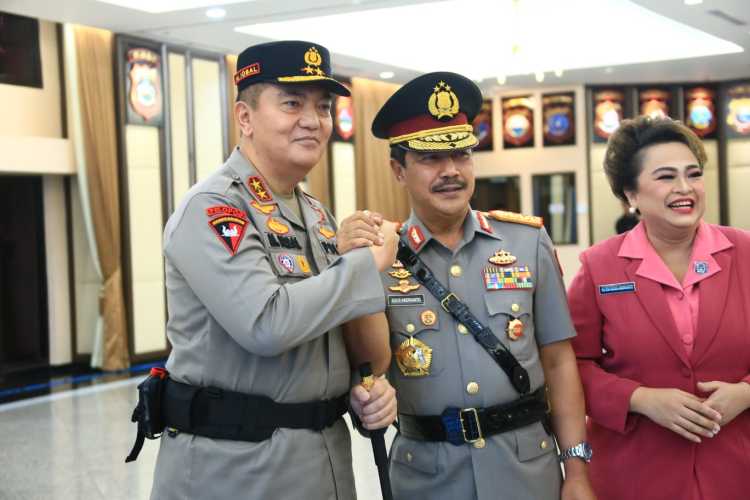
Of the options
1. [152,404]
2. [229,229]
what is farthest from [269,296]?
[152,404]

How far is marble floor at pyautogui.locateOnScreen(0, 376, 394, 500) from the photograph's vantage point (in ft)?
16.6

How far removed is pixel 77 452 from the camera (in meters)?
5.97

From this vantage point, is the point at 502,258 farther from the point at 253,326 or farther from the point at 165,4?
the point at 165,4

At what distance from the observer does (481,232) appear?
2.36 meters

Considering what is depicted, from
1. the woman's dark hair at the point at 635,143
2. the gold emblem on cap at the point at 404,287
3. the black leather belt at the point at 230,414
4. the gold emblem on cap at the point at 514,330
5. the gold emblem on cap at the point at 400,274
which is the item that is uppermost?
the woman's dark hair at the point at 635,143

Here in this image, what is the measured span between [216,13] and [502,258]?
737cm

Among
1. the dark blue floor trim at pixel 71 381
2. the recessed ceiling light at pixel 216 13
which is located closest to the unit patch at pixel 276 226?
the dark blue floor trim at pixel 71 381

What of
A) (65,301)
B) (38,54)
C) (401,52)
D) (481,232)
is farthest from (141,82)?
(481,232)

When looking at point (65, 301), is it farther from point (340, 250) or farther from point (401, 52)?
point (340, 250)

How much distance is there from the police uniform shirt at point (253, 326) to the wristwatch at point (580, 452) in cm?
65

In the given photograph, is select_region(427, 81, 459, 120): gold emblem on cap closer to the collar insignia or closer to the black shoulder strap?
the black shoulder strap

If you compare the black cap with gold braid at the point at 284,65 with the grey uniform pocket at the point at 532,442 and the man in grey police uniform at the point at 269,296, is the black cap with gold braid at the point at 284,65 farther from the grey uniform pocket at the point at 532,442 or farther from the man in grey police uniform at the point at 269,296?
the grey uniform pocket at the point at 532,442

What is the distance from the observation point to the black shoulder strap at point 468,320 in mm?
2215

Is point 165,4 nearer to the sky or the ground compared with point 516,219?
nearer to the sky
